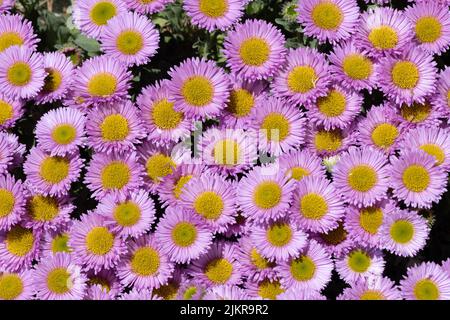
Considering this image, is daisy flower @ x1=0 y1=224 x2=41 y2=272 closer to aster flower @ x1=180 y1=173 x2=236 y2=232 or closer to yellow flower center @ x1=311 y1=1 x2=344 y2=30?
aster flower @ x1=180 y1=173 x2=236 y2=232

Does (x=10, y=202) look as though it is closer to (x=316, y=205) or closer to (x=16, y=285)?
(x=16, y=285)

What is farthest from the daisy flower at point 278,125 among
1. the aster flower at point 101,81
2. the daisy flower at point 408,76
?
the aster flower at point 101,81

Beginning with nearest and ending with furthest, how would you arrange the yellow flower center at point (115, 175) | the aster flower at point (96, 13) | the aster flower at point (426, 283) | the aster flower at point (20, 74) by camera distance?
1. the aster flower at point (426, 283)
2. the yellow flower center at point (115, 175)
3. the aster flower at point (20, 74)
4. the aster flower at point (96, 13)

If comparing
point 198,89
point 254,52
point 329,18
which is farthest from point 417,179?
point 198,89

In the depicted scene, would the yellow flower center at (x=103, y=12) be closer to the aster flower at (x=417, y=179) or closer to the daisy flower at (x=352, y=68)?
the daisy flower at (x=352, y=68)

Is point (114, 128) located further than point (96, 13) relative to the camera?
No
